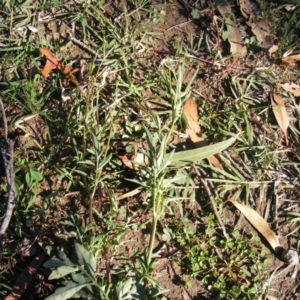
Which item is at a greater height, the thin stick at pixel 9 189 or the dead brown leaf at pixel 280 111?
the thin stick at pixel 9 189

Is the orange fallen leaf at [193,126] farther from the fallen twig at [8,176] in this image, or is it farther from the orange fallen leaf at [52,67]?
the fallen twig at [8,176]

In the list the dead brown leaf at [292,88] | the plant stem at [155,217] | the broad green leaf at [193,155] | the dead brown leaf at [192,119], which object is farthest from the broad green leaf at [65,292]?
the dead brown leaf at [292,88]

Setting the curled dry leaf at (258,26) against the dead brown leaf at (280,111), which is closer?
the dead brown leaf at (280,111)

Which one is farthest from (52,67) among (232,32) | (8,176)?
(232,32)

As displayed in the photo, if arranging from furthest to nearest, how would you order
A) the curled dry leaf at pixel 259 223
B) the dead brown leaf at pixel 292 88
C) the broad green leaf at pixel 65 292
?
the dead brown leaf at pixel 292 88 < the curled dry leaf at pixel 259 223 < the broad green leaf at pixel 65 292

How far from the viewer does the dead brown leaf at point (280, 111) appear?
3519mm

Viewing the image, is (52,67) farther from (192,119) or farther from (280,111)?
(280,111)

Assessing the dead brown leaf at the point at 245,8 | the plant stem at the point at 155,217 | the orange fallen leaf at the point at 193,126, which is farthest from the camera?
the dead brown leaf at the point at 245,8

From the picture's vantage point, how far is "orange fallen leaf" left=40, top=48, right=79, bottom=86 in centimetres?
353

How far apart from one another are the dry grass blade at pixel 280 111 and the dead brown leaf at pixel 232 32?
35cm

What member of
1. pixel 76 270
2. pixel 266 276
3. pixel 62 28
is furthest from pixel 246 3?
pixel 76 270

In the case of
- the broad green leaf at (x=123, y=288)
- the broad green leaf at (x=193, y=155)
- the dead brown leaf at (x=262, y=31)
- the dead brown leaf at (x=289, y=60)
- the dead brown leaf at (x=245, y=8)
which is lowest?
the broad green leaf at (x=123, y=288)

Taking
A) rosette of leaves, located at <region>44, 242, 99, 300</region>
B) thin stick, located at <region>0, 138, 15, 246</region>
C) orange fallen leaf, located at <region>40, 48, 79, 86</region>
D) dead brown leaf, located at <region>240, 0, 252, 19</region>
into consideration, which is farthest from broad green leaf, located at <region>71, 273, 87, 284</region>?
dead brown leaf, located at <region>240, 0, 252, 19</region>

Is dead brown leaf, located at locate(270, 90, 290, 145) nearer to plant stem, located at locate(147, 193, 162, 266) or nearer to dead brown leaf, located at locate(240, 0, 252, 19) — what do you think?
dead brown leaf, located at locate(240, 0, 252, 19)
